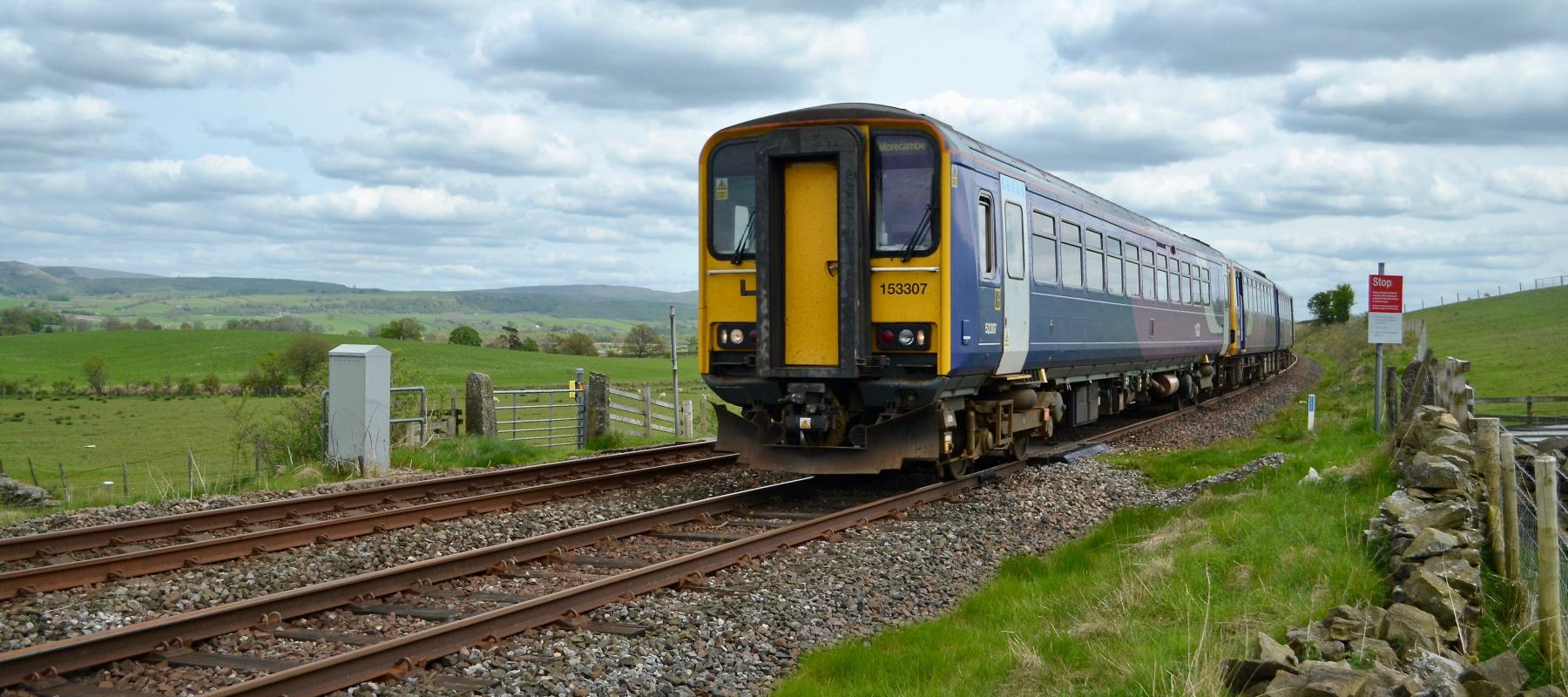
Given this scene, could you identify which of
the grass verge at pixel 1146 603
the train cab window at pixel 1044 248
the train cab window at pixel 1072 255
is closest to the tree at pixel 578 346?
the train cab window at pixel 1072 255

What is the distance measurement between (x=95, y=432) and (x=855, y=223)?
1448 inches

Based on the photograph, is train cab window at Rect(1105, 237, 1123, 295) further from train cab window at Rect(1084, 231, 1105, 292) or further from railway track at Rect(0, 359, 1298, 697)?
railway track at Rect(0, 359, 1298, 697)

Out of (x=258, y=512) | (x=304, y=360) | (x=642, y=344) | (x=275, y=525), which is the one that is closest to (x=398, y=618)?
(x=275, y=525)

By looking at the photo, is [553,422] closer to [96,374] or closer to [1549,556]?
[1549,556]

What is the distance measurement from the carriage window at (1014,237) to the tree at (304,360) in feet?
102

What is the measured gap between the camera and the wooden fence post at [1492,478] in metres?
Answer: 7.62

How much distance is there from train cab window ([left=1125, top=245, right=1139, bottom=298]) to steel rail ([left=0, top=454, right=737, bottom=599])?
7.99 metres

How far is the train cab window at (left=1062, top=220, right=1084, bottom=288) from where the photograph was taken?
13992 mm

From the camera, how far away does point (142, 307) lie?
157 m

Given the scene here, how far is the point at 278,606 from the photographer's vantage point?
21.5 feet

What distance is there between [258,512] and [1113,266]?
35.7ft

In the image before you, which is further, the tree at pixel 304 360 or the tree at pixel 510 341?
the tree at pixel 510 341

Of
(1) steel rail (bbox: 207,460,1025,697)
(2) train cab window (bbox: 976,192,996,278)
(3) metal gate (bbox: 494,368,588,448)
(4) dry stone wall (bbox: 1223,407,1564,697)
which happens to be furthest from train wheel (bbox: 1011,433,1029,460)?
(3) metal gate (bbox: 494,368,588,448)

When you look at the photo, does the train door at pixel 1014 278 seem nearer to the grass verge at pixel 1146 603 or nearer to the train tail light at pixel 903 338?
the train tail light at pixel 903 338
